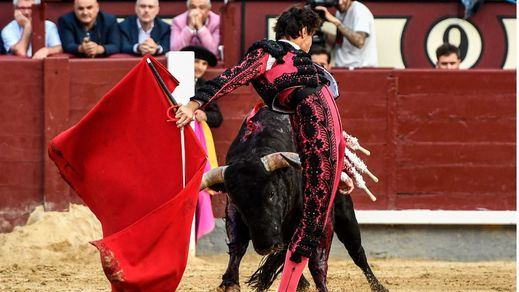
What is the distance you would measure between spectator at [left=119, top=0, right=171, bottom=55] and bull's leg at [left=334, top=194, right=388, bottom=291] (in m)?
2.02

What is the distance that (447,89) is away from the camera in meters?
8.83

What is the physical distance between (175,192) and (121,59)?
3055 millimetres

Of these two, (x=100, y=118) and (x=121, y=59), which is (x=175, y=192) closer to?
(x=100, y=118)

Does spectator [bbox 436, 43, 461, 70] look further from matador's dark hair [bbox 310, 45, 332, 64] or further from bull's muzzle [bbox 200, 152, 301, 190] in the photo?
bull's muzzle [bbox 200, 152, 301, 190]

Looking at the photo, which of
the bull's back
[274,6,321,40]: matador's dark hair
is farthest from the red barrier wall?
[274,6,321,40]: matador's dark hair

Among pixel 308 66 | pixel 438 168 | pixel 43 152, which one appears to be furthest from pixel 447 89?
pixel 308 66

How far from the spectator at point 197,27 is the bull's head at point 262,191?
228cm

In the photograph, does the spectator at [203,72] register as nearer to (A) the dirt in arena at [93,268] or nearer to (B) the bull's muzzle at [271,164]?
(A) the dirt in arena at [93,268]

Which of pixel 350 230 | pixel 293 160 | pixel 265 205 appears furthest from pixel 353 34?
pixel 265 205

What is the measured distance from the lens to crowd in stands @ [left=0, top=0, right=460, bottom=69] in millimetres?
8516

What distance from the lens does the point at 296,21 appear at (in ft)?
18.4

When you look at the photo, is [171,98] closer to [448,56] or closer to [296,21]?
[296,21]

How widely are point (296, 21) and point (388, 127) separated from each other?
3296 mm

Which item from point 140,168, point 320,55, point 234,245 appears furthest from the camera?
point 320,55
